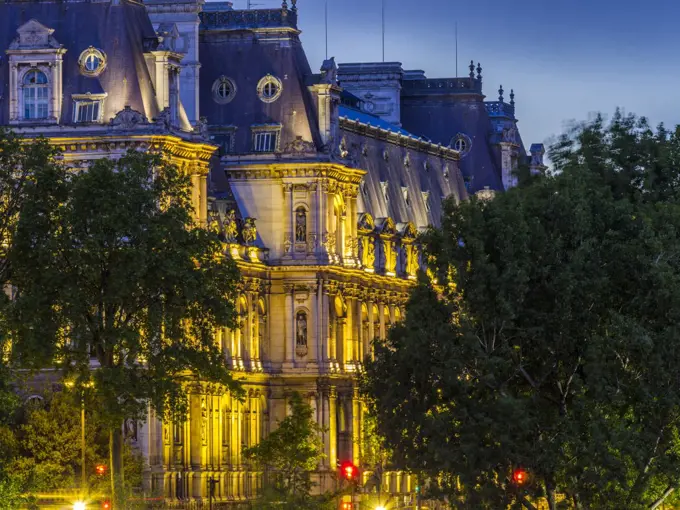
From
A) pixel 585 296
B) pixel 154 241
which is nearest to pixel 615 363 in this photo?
pixel 585 296

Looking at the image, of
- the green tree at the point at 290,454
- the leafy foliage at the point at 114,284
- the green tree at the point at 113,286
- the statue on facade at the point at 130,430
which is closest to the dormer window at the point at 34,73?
the statue on facade at the point at 130,430

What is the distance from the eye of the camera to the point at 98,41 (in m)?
196

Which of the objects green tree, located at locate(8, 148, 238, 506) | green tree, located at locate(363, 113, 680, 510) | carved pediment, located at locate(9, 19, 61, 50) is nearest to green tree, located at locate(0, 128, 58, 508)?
green tree, located at locate(8, 148, 238, 506)

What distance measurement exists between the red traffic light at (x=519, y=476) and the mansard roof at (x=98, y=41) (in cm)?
4103

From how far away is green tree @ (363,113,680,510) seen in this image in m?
157

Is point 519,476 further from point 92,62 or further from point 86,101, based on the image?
point 92,62

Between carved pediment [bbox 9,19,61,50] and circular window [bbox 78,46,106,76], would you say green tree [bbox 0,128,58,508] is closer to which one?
carved pediment [bbox 9,19,61,50]

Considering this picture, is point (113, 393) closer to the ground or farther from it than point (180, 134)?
closer to the ground

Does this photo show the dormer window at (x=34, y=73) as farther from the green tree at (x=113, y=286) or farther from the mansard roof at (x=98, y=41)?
the green tree at (x=113, y=286)

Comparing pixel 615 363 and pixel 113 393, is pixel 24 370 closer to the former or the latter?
pixel 113 393

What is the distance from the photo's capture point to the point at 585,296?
15950cm

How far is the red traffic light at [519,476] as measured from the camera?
159 meters

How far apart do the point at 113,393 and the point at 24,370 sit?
81.3ft

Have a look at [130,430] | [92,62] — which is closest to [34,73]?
[92,62]
